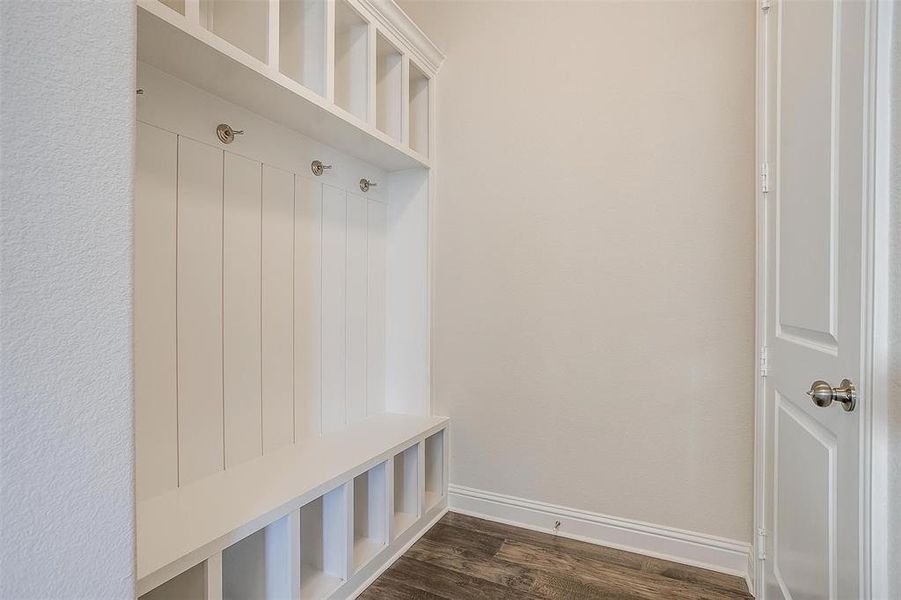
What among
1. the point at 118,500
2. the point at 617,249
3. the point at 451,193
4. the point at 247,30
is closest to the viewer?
the point at 118,500

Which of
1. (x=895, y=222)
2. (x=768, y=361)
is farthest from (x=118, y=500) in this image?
(x=768, y=361)

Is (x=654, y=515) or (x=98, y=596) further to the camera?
(x=654, y=515)

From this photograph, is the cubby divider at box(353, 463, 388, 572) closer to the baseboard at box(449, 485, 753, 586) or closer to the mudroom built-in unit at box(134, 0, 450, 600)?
the mudroom built-in unit at box(134, 0, 450, 600)

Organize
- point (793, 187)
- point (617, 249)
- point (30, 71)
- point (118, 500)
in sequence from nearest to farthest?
1. point (30, 71)
2. point (118, 500)
3. point (793, 187)
4. point (617, 249)

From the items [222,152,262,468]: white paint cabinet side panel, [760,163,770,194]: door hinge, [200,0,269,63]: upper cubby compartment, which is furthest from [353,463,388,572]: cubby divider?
[760,163,770,194]: door hinge

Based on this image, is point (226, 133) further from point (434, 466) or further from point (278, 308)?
point (434, 466)

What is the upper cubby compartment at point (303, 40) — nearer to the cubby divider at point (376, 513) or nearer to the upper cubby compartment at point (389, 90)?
the upper cubby compartment at point (389, 90)

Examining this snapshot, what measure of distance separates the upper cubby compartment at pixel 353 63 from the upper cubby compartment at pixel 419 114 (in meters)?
0.47

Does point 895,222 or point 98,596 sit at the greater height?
point 895,222

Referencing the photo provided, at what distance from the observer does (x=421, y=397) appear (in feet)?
7.88

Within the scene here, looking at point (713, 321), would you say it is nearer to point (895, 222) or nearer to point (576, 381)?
point (576, 381)

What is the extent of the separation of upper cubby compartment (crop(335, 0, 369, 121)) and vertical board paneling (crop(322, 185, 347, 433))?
38cm

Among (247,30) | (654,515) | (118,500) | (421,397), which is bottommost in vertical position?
(654,515)

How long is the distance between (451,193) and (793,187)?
1460 mm
